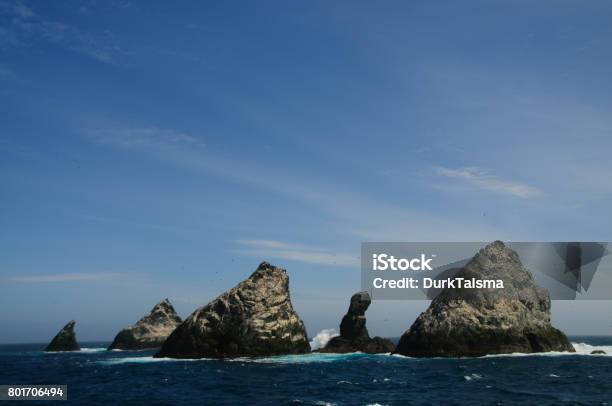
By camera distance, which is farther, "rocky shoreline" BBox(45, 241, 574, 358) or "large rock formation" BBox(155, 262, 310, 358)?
"large rock formation" BBox(155, 262, 310, 358)

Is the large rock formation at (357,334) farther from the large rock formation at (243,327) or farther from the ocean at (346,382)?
the ocean at (346,382)

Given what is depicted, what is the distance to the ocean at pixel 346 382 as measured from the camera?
1495 inches

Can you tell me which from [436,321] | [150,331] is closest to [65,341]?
[150,331]

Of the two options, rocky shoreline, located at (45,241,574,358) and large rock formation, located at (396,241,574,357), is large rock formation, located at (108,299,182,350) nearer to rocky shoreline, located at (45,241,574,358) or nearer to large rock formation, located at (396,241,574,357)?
rocky shoreline, located at (45,241,574,358)

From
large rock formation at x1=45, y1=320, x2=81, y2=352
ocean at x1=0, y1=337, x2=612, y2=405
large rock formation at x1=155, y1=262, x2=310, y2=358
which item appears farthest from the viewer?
large rock formation at x1=45, y1=320, x2=81, y2=352

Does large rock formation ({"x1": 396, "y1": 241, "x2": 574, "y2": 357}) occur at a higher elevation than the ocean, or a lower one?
higher

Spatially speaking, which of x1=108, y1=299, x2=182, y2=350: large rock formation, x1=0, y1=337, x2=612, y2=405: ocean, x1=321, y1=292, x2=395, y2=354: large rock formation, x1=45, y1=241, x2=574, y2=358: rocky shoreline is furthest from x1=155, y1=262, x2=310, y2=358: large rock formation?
x1=108, y1=299, x2=182, y2=350: large rock formation

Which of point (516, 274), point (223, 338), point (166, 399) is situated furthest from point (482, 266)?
point (166, 399)

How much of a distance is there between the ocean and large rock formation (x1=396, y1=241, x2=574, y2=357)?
3.76m

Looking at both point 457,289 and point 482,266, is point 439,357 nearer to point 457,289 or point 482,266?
point 457,289

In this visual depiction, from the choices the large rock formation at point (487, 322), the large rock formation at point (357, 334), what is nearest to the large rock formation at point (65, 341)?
the large rock formation at point (357, 334)

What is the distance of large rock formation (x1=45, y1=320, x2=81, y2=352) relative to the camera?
443 feet

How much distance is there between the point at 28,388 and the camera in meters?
48.1

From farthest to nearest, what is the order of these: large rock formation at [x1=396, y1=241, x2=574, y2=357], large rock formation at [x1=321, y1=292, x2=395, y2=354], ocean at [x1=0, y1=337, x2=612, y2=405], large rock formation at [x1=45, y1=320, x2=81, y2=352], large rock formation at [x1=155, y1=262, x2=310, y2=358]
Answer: large rock formation at [x1=45, y1=320, x2=81, y2=352] < large rock formation at [x1=321, y1=292, x2=395, y2=354] < large rock formation at [x1=155, y1=262, x2=310, y2=358] < large rock formation at [x1=396, y1=241, x2=574, y2=357] < ocean at [x1=0, y1=337, x2=612, y2=405]
